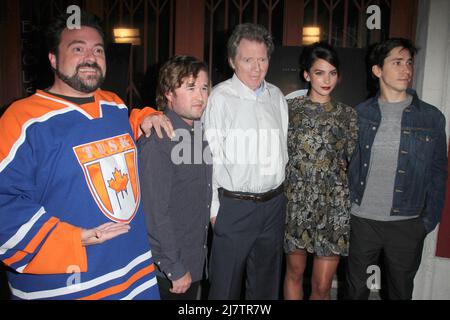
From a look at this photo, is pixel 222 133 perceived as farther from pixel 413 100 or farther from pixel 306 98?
pixel 413 100

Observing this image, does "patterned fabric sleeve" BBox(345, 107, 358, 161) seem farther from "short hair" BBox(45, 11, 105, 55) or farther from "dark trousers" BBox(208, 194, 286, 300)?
"short hair" BBox(45, 11, 105, 55)

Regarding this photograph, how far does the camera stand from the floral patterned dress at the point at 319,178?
7.36 feet

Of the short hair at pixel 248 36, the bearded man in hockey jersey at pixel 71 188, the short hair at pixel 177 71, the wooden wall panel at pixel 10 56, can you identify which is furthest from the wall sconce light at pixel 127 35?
the bearded man in hockey jersey at pixel 71 188

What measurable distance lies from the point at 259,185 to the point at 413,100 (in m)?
1.12

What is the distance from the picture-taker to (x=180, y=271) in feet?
5.69

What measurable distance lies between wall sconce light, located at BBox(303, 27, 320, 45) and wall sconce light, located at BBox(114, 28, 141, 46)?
154 centimetres

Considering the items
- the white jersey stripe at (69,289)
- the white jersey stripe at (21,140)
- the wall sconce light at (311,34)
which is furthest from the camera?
the wall sconce light at (311,34)

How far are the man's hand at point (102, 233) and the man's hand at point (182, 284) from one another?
445 millimetres

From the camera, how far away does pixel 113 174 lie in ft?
5.05

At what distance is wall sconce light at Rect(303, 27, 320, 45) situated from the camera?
322cm

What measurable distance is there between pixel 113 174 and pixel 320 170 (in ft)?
4.17

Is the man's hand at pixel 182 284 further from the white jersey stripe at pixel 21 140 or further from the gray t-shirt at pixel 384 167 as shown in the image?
the gray t-shirt at pixel 384 167

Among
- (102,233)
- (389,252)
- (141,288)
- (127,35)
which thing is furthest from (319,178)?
(127,35)

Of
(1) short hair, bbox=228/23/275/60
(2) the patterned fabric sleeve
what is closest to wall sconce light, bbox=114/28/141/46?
(1) short hair, bbox=228/23/275/60
